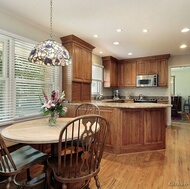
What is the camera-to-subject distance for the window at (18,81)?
8.63 feet

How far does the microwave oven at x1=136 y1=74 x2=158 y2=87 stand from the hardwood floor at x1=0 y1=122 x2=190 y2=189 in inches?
112

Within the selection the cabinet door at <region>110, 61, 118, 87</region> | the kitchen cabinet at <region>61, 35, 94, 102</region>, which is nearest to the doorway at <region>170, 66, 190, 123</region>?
the cabinet door at <region>110, 61, 118, 87</region>

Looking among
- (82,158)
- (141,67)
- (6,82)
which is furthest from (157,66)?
(82,158)

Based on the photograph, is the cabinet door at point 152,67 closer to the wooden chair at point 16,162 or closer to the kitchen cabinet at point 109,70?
the kitchen cabinet at point 109,70

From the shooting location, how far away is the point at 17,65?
283cm

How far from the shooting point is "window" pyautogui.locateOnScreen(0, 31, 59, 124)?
8.63 feet

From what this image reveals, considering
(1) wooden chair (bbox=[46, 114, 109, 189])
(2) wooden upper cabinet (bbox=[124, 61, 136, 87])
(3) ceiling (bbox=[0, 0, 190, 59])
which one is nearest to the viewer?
(1) wooden chair (bbox=[46, 114, 109, 189])

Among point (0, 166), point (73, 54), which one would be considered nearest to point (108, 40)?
point (73, 54)

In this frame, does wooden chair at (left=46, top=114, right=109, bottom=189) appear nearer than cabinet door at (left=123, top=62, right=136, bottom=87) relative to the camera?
Yes

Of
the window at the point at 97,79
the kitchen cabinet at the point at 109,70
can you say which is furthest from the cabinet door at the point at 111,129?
the kitchen cabinet at the point at 109,70

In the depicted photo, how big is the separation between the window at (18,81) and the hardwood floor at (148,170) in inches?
68.8

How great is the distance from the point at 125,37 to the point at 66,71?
1.62m

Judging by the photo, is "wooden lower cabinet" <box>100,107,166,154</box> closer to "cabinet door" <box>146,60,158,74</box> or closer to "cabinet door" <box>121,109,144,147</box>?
"cabinet door" <box>121,109,144,147</box>

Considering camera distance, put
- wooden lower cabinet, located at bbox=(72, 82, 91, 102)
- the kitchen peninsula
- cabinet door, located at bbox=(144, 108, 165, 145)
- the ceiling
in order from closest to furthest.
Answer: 1. the ceiling
2. the kitchen peninsula
3. cabinet door, located at bbox=(144, 108, 165, 145)
4. wooden lower cabinet, located at bbox=(72, 82, 91, 102)
